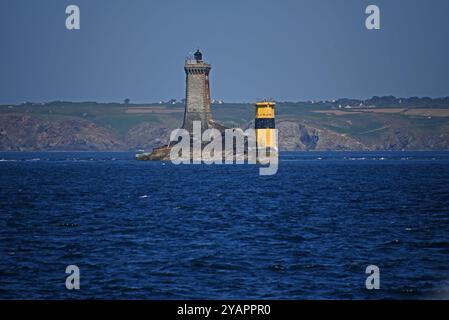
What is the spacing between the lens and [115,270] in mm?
35281

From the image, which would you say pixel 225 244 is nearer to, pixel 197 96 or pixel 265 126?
pixel 265 126

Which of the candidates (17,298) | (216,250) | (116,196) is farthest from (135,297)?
(116,196)

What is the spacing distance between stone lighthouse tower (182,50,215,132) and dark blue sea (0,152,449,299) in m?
79.2

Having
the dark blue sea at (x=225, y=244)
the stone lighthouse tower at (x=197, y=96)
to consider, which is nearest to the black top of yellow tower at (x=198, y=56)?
the stone lighthouse tower at (x=197, y=96)

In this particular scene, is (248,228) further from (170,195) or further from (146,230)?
(170,195)

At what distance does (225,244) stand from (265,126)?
332ft

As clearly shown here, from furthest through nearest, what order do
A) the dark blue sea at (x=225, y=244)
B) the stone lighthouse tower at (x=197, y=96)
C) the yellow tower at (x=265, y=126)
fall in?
the stone lighthouse tower at (x=197, y=96) < the yellow tower at (x=265, y=126) < the dark blue sea at (x=225, y=244)

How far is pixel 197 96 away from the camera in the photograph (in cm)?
15712

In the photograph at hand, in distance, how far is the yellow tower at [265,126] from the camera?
464 ft

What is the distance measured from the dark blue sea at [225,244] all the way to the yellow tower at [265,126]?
63.6m

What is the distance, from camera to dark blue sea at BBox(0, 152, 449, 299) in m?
32.0

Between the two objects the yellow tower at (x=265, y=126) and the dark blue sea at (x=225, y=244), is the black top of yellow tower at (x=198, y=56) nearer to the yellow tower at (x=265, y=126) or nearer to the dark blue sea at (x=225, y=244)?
the yellow tower at (x=265, y=126)
